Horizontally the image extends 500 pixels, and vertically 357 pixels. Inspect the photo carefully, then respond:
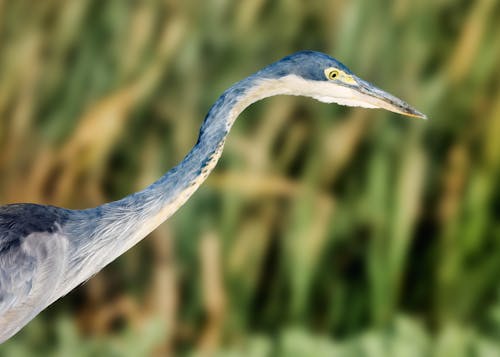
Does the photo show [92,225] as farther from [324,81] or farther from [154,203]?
[324,81]

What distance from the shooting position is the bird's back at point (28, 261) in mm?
2062

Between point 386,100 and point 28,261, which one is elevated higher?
point 386,100

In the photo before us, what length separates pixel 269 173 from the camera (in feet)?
10.0

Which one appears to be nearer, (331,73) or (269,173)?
(331,73)

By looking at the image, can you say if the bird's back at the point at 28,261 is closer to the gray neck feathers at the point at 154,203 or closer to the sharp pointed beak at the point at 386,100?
the gray neck feathers at the point at 154,203

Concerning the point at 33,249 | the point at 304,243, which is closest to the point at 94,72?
the point at 304,243

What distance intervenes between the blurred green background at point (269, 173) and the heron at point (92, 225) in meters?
0.96

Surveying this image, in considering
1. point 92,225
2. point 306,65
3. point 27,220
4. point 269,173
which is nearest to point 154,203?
point 92,225

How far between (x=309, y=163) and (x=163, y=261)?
1.60 feet

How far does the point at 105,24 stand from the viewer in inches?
126

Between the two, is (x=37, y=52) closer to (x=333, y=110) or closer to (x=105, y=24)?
(x=105, y=24)

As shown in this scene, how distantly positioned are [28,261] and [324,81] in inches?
25.4

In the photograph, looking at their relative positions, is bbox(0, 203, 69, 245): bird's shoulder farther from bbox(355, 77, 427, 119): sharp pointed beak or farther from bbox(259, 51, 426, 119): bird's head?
bbox(355, 77, 427, 119): sharp pointed beak

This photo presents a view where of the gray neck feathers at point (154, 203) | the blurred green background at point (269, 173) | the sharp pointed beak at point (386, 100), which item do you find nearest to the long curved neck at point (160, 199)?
the gray neck feathers at point (154, 203)
